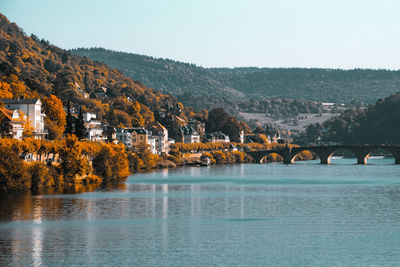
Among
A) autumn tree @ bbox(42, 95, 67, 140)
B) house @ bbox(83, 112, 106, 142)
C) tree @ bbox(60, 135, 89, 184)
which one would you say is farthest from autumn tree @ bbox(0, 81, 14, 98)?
tree @ bbox(60, 135, 89, 184)

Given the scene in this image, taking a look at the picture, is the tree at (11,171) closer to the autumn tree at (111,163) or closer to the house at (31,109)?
the autumn tree at (111,163)

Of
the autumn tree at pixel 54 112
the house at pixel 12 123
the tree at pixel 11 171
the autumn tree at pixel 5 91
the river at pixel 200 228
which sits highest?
the autumn tree at pixel 5 91

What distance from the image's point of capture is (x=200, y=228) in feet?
248

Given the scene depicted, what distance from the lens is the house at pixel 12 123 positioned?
118m

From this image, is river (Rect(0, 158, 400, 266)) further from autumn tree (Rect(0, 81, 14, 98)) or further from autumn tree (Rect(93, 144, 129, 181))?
autumn tree (Rect(0, 81, 14, 98))

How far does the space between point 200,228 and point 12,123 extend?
188 feet

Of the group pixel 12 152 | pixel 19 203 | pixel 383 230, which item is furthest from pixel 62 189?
pixel 383 230

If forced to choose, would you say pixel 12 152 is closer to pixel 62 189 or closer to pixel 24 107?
pixel 62 189

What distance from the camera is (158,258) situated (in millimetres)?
60844

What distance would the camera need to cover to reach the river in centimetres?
6116

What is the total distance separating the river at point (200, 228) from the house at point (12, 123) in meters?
17.2

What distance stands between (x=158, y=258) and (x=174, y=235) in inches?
409

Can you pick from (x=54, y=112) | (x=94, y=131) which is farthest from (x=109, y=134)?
(x=54, y=112)

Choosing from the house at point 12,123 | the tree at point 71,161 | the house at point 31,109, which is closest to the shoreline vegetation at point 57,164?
the tree at point 71,161
